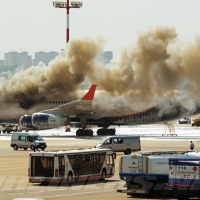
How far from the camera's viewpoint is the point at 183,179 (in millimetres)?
31719

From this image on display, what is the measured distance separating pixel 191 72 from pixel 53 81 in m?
21.0

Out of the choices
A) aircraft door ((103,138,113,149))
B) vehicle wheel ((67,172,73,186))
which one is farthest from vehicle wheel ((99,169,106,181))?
aircraft door ((103,138,113,149))

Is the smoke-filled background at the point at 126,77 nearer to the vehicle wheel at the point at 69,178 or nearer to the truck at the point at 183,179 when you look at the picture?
the vehicle wheel at the point at 69,178

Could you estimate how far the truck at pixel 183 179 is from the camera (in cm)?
3136

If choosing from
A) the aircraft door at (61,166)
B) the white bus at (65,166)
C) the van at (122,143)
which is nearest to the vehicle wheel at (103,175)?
the white bus at (65,166)

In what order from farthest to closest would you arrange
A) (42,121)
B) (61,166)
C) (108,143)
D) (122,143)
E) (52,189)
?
1. (42,121)
2. (122,143)
3. (108,143)
4. (61,166)
5. (52,189)

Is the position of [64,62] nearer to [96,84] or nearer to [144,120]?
[96,84]

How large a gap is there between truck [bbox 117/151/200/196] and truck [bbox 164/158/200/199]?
1.13 meters

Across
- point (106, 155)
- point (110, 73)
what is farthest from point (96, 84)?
point (106, 155)

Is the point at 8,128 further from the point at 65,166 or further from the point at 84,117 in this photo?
the point at 65,166

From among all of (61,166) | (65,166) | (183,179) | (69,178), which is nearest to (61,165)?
(61,166)

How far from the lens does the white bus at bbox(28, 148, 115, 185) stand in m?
39.0

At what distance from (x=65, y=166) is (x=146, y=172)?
259 inches

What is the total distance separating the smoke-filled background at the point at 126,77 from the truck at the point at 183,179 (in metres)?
53.4
